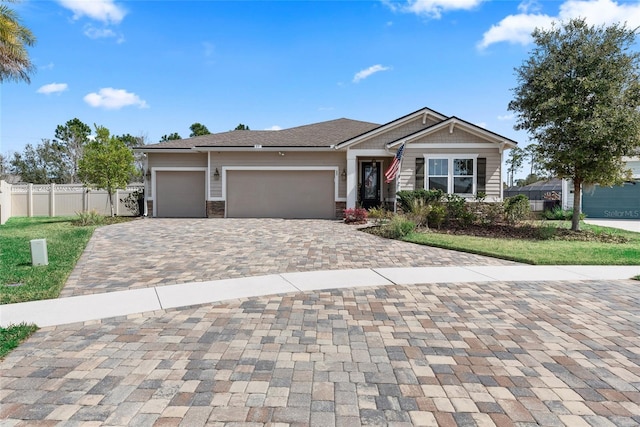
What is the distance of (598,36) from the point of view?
13.2m

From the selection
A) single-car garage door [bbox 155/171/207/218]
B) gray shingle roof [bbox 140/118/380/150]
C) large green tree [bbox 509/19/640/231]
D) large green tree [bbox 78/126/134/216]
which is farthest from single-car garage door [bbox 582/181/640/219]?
large green tree [bbox 78/126/134/216]

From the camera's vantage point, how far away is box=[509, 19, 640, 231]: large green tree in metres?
12.7

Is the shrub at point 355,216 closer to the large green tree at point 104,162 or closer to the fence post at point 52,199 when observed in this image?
the large green tree at point 104,162

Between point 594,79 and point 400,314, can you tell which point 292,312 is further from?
point 594,79

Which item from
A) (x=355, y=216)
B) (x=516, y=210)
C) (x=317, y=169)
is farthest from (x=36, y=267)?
(x=516, y=210)

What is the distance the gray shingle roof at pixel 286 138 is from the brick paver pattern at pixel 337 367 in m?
14.9

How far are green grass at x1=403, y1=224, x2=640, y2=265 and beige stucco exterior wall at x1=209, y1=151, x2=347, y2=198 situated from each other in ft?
23.7

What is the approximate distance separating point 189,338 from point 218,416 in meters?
1.66

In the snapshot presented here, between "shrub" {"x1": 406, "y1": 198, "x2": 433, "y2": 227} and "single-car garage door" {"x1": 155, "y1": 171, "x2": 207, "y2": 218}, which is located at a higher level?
"single-car garage door" {"x1": 155, "y1": 171, "x2": 207, "y2": 218}

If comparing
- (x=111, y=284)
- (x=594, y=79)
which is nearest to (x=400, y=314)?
(x=111, y=284)

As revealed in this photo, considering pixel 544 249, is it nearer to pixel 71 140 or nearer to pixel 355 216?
pixel 355 216

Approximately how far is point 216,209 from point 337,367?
1703 centimetres

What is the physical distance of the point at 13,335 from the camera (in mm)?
4363

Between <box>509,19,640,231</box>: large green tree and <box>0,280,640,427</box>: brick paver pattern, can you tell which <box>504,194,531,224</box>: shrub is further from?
<box>0,280,640,427</box>: brick paver pattern
